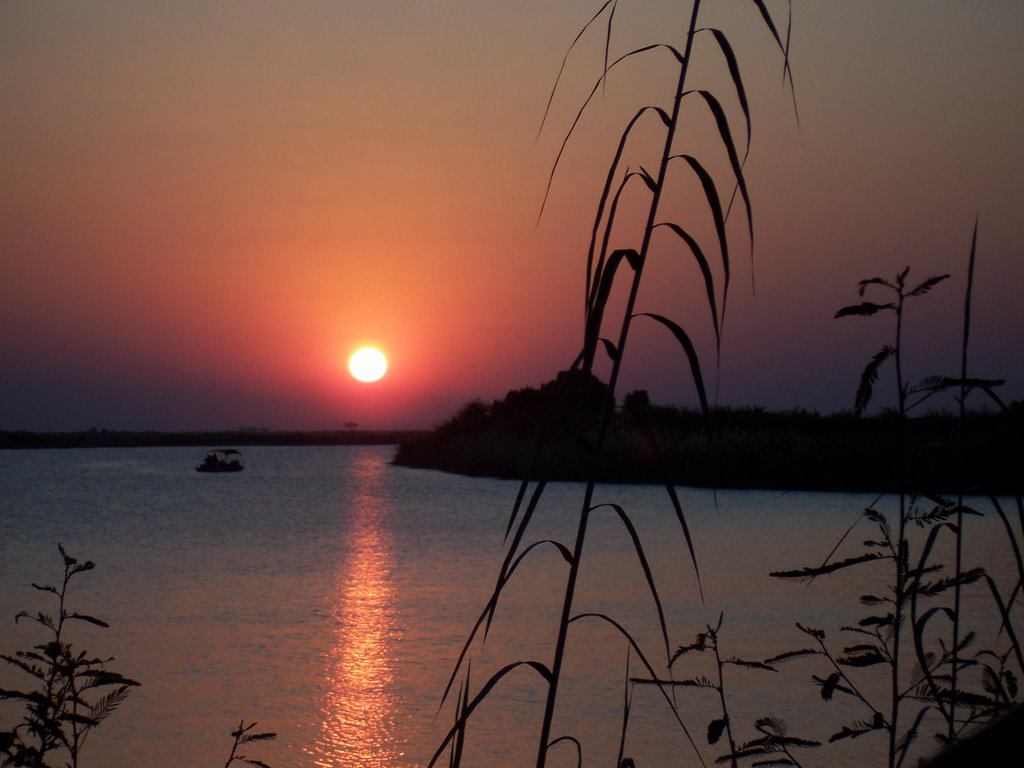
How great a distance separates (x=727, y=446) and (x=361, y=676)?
14.3m

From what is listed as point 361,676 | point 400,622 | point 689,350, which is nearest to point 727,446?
point 400,622

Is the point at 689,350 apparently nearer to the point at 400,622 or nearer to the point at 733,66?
Result: the point at 733,66

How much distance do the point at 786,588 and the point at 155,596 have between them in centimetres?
448

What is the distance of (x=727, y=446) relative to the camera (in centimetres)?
1850

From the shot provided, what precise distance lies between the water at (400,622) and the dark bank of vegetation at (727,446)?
2.18ft

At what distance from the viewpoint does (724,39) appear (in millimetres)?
1296

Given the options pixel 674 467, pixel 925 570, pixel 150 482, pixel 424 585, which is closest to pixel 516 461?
pixel 674 467

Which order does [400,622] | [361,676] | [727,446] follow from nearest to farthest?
1. [361,676]
2. [400,622]
3. [727,446]

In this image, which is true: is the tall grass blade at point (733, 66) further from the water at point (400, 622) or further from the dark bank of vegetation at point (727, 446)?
the water at point (400, 622)

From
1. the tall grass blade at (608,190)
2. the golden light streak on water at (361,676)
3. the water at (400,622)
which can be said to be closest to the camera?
the tall grass blade at (608,190)

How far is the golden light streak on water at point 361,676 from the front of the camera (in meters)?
3.92

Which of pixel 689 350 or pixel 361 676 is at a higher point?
pixel 689 350

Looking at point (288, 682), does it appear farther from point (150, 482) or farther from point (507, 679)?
point (150, 482)

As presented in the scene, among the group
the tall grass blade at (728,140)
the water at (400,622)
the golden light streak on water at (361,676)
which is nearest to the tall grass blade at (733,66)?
the tall grass blade at (728,140)
